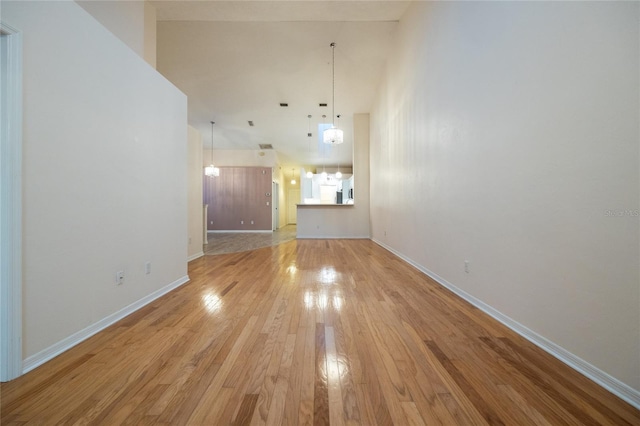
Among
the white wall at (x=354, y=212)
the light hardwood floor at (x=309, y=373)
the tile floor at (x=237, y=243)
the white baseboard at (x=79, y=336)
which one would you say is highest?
the white wall at (x=354, y=212)

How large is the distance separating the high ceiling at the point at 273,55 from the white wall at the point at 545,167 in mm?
1669

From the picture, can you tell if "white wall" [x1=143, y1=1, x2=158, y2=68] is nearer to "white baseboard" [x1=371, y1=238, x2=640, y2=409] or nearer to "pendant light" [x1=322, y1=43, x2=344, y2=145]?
"pendant light" [x1=322, y1=43, x2=344, y2=145]

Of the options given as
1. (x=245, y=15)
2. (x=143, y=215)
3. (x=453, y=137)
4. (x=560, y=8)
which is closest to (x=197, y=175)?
(x=143, y=215)

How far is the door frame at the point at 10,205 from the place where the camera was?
1201 millimetres

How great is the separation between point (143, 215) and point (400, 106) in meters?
4.02

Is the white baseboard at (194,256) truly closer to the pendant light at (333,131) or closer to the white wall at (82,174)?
the white wall at (82,174)

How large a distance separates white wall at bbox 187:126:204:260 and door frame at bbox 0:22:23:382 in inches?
115

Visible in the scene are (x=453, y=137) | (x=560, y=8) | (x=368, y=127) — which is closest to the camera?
(x=560, y=8)

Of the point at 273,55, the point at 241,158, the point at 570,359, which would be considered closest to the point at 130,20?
the point at 273,55

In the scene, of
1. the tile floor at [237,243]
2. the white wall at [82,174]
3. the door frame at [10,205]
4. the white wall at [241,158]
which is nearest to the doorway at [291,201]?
the white wall at [241,158]

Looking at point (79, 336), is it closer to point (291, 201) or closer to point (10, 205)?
point (10, 205)

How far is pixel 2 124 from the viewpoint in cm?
121

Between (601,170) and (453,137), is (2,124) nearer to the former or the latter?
(601,170)

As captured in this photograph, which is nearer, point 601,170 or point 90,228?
point 601,170
